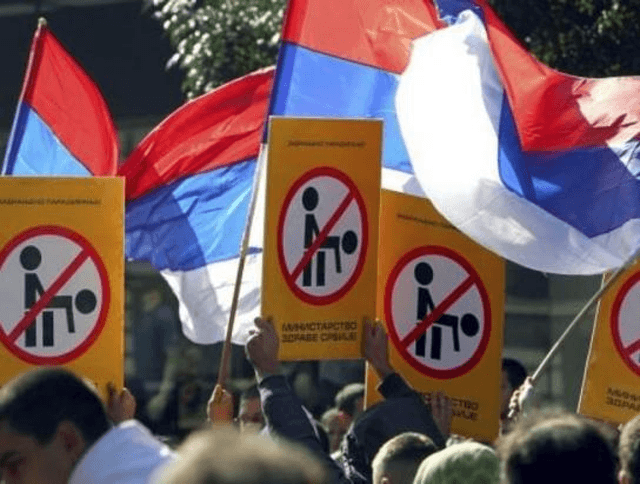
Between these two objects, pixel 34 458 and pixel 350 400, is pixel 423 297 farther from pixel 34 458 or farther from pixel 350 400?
pixel 350 400

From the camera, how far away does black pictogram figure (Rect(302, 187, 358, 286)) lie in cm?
770

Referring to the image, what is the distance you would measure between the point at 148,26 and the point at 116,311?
14.2m

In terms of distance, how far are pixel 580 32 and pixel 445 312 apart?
18.0ft

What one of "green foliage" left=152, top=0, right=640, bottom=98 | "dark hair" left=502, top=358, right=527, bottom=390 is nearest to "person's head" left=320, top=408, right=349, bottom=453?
"green foliage" left=152, top=0, right=640, bottom=98

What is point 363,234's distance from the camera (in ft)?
25.5

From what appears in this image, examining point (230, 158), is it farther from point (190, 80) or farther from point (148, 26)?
point (148, 26)

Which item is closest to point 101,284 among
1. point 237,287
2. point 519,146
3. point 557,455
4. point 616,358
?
point 237,287

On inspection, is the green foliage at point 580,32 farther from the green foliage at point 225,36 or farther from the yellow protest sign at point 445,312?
the yellow protest sign at point 445,312

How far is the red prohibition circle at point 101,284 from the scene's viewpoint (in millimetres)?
7930

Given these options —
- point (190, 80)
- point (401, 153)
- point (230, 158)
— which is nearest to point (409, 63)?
point (401, 153)

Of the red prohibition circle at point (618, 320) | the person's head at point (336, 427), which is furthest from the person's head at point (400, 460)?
the person's head at point (336, 427)

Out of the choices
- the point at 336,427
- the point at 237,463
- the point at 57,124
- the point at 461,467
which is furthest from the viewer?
the point at 336,427

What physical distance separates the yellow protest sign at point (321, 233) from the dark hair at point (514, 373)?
1864 millimetres

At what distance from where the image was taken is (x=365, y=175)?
25.7 ft
